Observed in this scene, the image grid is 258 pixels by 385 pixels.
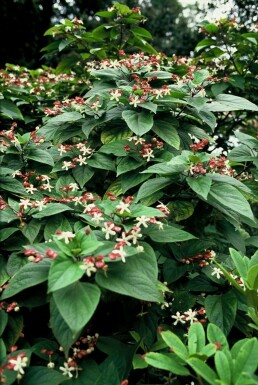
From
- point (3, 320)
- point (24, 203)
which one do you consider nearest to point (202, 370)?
point (3, 320)

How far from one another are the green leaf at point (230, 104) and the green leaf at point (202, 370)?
1.37 meters

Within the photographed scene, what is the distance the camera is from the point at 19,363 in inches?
43.7

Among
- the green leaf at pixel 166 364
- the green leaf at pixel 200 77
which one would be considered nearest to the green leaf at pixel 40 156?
the green leaf at pixel 200 77

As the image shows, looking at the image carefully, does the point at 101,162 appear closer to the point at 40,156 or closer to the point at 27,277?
the point at 40,156

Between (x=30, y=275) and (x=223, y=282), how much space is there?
790 millimetres

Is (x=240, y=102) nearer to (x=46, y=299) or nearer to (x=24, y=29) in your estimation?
(x=46, y=299)

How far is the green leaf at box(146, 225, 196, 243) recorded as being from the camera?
1.40m

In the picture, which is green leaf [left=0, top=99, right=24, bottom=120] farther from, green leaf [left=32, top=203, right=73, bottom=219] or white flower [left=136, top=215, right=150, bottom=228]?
white flower [left=136, top=215, right=150, bottom=228]

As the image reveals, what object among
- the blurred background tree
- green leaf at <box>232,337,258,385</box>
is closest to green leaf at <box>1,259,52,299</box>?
green leaf at <box>232,337,258,385</box>

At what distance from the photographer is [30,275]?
1222 millimetres

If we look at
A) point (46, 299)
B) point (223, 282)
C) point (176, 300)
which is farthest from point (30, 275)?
point (223, 282)

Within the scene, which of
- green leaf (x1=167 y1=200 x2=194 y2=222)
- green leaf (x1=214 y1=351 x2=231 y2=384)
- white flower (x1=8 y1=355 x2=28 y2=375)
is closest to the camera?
green leaf (x1=214 y1=351 x2=231 y2=384)

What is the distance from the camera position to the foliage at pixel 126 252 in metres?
1.14

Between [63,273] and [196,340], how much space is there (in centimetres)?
43
